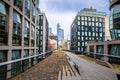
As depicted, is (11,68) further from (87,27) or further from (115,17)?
(87,27)

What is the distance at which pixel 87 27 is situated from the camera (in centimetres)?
8812

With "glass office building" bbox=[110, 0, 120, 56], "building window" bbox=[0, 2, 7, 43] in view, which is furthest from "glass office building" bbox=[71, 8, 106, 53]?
"building window" bbox=[0, 2, 7, 43]

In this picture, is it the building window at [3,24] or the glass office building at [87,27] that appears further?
the glass office building at [87,27]

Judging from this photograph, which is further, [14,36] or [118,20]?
[118,20]

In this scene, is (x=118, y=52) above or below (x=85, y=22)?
below

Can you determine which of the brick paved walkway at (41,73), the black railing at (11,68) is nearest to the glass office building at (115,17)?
the brick paved walkway at (41,73)

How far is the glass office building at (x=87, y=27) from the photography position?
8531 centimetres

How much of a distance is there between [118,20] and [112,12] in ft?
9.21

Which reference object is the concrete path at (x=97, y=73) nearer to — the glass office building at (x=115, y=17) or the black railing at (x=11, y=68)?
the black railing at (x=11, y=68)

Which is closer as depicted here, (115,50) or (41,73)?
(41,73)

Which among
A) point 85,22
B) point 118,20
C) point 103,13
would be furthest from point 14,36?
point 103,13

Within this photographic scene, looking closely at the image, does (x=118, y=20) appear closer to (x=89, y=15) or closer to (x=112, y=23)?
(x=112, y=23)

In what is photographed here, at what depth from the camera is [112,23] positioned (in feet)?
105

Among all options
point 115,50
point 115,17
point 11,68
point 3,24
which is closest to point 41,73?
point 11,68
